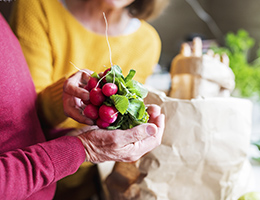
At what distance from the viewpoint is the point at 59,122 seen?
609mm

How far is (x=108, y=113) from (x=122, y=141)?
5 cm

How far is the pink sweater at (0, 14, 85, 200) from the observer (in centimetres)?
33

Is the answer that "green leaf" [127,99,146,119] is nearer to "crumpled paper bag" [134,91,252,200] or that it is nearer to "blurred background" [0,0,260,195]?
"crumpled paper bag" [134,91,252,200]

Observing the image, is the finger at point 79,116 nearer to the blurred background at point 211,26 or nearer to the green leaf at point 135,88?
the green leaf at point 135,88

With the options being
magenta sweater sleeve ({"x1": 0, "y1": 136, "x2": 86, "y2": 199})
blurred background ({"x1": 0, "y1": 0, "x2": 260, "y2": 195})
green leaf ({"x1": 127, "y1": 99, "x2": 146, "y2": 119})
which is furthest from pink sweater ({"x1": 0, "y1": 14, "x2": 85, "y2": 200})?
blurred background ({"x1": 0, "y1": 0, "x2": 260, "y2": 195})

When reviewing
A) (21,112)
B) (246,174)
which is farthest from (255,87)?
(21,112)

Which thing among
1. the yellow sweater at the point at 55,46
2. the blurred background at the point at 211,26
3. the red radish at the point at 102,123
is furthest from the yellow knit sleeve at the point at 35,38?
the blurred background at the point at 211,26

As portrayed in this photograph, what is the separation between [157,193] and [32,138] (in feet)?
0.86

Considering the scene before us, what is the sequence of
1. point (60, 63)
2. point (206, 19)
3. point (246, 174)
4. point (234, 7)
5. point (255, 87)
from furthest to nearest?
point (206, 19) → point (234, 7) → point (255, 87) → point (60, 63) → point (246, 174)

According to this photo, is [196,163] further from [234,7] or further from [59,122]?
[234,7]

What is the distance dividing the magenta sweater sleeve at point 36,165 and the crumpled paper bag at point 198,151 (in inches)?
6.9

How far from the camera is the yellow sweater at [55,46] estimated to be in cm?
61

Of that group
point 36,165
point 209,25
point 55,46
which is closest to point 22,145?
point 36,165

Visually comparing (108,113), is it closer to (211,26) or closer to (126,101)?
(126,101)
